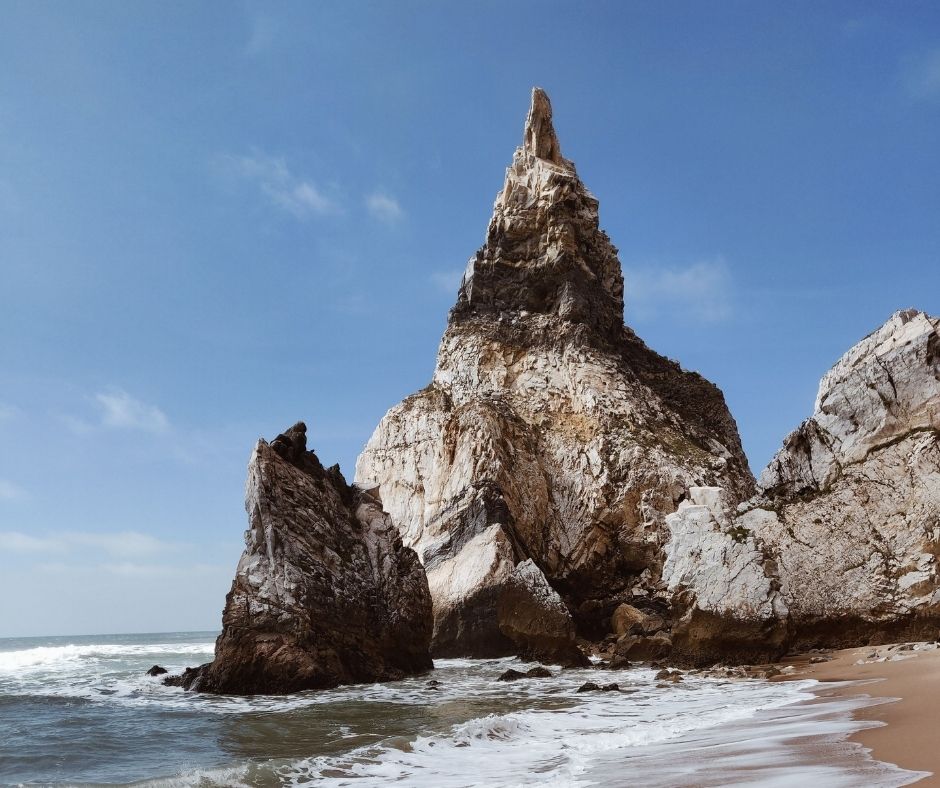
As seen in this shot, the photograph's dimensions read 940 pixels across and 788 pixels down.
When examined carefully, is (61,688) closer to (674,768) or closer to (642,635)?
(642,635)

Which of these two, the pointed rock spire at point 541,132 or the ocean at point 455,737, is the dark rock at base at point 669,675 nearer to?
the ocean at point 455,737

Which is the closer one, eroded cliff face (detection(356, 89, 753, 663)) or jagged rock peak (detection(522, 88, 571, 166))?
eroded cliff face (detection(356, 89, 753, 663))

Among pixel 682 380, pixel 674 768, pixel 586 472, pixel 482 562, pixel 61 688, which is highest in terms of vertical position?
pixel 682 380

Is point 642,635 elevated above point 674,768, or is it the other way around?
point 642,635

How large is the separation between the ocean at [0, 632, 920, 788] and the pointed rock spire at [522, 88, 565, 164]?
27.2 meters

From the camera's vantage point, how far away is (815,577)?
56.2 ft

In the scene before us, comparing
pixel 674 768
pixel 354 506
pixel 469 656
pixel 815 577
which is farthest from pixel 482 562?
pixel 674 768

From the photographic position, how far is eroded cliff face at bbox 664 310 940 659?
1641 cm

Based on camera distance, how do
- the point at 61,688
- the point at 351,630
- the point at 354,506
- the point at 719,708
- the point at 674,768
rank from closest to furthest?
the point at 674,768 < the point at 719,708 < the point at 351,630 < the point at 61,688 < the point at 354,506

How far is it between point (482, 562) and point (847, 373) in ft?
34.8

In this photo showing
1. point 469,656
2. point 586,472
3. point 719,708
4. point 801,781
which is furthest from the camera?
point 586,472

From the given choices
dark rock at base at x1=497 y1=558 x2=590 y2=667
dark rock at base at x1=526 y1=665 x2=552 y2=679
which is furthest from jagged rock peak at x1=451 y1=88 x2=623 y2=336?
dark rock at base at x1=526 y1=665 x2=552 y2=679

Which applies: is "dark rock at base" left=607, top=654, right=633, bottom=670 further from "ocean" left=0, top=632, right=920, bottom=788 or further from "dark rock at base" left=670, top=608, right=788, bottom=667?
"ocean" left=0, top=632, right=920, bottom=788

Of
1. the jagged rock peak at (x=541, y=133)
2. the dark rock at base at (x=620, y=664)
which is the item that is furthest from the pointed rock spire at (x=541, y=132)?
the dark rock at base at (x=620, y=664)
